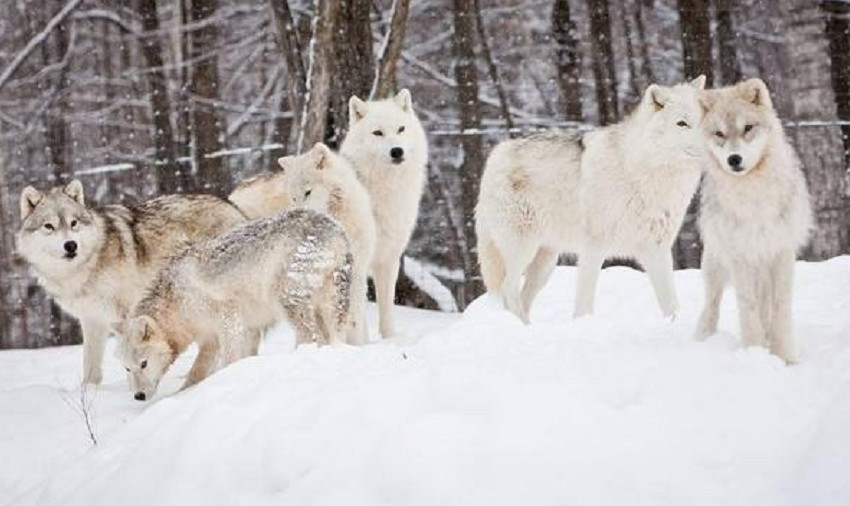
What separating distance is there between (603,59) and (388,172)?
6516mm

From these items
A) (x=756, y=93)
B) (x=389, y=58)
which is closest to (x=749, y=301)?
(x=756, y=93)

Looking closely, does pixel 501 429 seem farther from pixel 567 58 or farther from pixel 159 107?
pixel 159 107

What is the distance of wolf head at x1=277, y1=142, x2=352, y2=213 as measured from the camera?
738cm

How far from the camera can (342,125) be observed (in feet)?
32.8

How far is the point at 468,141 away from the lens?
37.8 ft

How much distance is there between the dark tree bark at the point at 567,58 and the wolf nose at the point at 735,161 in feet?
29.3

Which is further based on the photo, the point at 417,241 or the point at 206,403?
the point at 417,241

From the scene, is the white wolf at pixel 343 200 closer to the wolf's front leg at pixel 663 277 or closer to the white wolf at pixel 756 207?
the wolf's front leg at pixel 663 277

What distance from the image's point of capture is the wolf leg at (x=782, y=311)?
4.54 m

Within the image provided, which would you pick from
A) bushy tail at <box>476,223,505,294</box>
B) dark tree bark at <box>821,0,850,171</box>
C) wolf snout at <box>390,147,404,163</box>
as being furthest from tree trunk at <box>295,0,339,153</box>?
dark tree bark at <box>821,0,850,171</box>

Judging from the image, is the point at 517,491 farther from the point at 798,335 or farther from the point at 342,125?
the point at 342,125

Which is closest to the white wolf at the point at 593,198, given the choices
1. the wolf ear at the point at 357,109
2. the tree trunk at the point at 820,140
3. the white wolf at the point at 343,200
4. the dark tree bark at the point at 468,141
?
the white wolf at the point at 343,200

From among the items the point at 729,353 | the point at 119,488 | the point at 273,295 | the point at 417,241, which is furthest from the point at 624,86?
the point at 119,488

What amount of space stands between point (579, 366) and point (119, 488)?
1863mm
